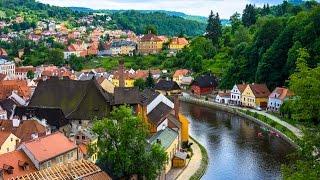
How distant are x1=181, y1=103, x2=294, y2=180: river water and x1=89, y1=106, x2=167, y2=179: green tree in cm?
722

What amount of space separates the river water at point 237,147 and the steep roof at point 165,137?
Result: 10.8 ft

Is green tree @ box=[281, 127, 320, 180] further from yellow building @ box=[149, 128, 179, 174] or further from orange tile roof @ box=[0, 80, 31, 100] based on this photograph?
orange tile roof @ box=[0, 80, 31, 100]

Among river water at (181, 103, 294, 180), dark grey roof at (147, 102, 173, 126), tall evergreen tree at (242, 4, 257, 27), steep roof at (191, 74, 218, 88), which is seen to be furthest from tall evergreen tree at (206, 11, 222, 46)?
dark grey roof at (147, 102, 173, 126)

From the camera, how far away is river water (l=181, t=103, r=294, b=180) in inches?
1507

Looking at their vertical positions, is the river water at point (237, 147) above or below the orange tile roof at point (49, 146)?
below

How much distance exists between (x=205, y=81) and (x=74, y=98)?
3533 cm

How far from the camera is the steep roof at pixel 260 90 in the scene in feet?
216

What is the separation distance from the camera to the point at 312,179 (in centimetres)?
1786

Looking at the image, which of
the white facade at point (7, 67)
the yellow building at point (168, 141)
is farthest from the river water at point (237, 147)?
the white facade at point (7, 67)

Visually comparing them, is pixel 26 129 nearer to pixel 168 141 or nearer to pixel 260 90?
pixel 168 141

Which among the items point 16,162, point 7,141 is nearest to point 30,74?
point 7,141

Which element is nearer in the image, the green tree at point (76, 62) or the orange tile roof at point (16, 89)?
the orange tile roof at point (16, 89)

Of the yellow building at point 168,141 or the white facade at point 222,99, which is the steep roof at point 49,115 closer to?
the yellow building at point 168,141

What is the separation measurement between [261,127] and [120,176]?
25968mm
